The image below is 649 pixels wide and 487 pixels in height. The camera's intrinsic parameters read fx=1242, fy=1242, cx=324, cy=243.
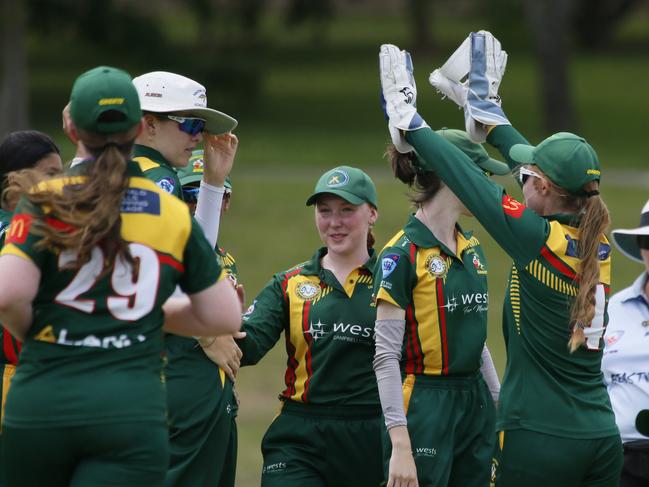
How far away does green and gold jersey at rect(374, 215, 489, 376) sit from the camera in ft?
16.1

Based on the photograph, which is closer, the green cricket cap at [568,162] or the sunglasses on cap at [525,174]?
the green cricket cap at [568,162]

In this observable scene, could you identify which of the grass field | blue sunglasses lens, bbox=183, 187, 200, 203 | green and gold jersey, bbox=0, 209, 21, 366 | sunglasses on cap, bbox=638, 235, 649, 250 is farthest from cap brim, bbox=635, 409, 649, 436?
the grass field

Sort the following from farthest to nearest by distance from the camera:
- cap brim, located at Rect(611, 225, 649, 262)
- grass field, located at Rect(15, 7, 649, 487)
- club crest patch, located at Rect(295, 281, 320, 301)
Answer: grass field, located at Rect(15, 7, 649, 487) < cap brim, located at Rect(611, 225, 649, 262) < club crest patch, located at Rect(295, 281, 320, 301)

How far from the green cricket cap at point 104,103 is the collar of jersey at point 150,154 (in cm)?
115

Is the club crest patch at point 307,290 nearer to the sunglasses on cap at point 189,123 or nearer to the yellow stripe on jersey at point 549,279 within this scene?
the sunglasses on cap at point 189,123

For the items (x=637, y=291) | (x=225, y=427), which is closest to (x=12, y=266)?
(x=225, y=427)

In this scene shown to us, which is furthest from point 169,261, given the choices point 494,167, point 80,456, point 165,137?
point 494,167

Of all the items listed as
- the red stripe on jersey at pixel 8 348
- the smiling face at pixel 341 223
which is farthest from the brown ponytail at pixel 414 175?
the red stripe on jersey at pixel 8 348

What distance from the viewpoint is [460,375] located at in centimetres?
500

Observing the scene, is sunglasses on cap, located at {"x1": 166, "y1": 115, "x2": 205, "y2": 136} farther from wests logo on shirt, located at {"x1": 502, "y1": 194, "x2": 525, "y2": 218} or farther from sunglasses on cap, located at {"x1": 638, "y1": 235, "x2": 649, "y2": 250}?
sunglasses on cap, located at {"x1": 638, "y1": 235, "x2": 649, "y2": 250}

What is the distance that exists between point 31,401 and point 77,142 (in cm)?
82

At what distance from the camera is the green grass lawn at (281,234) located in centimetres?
1185

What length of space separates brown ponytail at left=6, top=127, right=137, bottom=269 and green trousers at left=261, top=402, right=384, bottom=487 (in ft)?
6.10

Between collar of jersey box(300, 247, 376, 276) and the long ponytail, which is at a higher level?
collar of jersey box(300, 247, 376, 276)
